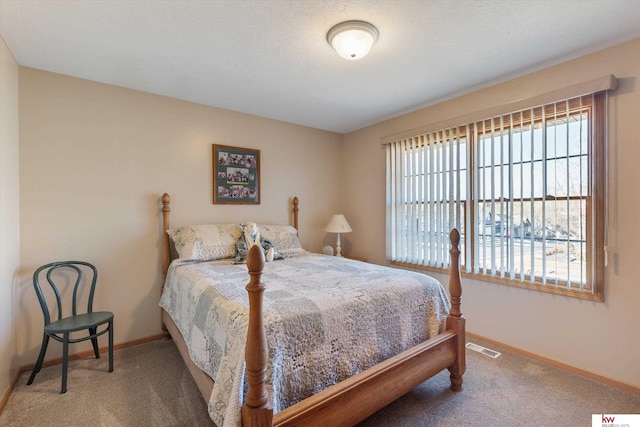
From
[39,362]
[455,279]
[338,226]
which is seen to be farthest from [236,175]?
[455,279]

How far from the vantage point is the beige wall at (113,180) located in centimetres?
238

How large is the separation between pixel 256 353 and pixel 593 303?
2462mm

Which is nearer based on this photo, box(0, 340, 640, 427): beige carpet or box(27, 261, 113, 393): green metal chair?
box(0, 340, 640, 427): beige carpet

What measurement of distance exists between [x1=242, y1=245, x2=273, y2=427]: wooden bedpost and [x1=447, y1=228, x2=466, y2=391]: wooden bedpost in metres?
1.42

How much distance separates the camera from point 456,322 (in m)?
2.02

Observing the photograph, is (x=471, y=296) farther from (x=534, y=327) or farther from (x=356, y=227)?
(x=356, y=227)

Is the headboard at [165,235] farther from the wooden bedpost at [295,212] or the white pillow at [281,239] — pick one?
the wooden bedpost at [295,212]

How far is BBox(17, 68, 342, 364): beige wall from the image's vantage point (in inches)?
93.7

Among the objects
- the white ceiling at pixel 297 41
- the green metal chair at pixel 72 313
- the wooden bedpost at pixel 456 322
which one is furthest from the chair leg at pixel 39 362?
the wooden bedpost at pixel 456 322

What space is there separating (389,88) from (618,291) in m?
2.36

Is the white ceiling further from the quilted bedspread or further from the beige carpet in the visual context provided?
the beige carpet

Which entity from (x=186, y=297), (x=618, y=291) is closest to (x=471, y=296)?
(x=618, y=291)

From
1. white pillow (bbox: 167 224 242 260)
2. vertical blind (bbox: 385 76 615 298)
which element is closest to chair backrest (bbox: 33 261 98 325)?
white pillow (bbox: 167 224 242 260)

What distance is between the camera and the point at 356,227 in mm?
4164
